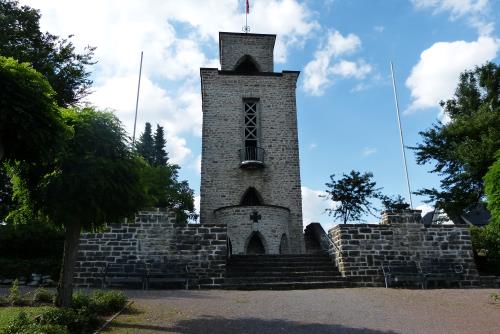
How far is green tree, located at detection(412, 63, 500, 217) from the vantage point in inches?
802

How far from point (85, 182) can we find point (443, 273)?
10.9m

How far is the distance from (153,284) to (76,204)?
4.88 meters

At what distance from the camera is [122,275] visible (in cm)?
1209

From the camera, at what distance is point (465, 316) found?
8.35m

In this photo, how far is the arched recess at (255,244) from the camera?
1902 cm

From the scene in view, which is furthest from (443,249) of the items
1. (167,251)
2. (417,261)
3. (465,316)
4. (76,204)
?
(76,204)

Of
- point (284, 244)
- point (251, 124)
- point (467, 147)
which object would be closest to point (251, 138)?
point (251, 124)

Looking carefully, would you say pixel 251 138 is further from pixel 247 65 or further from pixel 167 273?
pixel 167 273

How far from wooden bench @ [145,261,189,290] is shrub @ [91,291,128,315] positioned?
332 centimetres

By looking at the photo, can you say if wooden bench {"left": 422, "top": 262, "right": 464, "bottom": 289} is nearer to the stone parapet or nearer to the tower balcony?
the stone parapet

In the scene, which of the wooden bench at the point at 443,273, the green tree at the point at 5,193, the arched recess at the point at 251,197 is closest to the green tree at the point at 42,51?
the green tree at the point at 5,193

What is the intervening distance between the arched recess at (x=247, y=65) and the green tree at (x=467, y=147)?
35.1ft

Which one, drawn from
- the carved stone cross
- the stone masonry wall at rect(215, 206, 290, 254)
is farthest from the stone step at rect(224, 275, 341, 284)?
the carved stone cross

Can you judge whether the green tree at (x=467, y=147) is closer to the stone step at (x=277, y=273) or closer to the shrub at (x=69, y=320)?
the stone step at (x=277, y=273)
